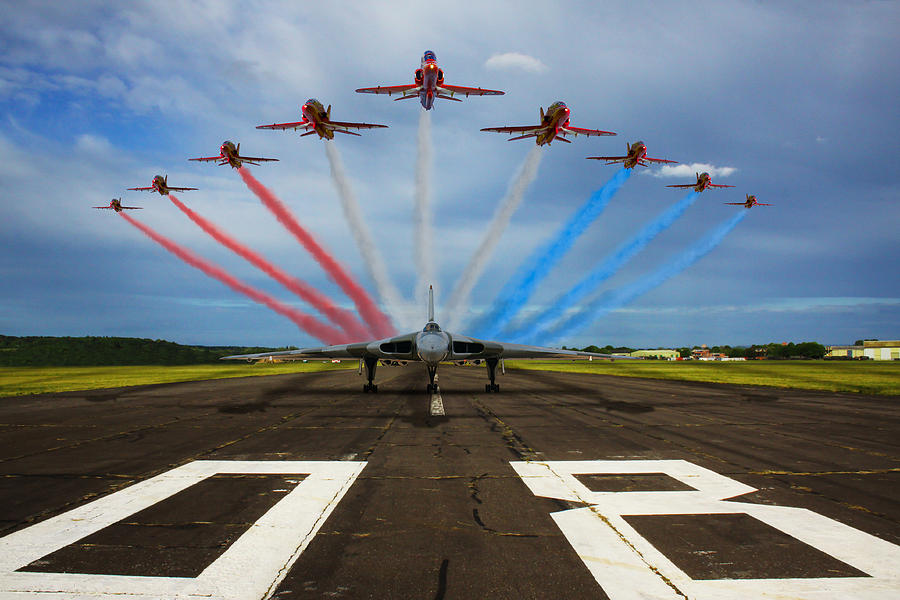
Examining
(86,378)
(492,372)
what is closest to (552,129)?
(492,372)

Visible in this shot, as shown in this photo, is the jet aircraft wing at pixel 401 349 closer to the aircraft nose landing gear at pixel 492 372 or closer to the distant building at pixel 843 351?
the aircraft nose landing gear at pixel 492 372

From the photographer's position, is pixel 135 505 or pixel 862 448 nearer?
pixel 135 505

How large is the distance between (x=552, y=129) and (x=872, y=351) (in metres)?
155

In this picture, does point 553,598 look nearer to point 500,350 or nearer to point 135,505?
point 135,505

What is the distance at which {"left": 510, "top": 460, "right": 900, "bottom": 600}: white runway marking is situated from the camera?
3879 mm

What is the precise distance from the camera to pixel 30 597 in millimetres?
3756

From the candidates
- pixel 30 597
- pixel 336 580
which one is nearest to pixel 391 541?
pixel 336 580

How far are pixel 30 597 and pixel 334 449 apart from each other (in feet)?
21.0

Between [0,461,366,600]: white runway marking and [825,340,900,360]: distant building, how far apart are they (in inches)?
6285

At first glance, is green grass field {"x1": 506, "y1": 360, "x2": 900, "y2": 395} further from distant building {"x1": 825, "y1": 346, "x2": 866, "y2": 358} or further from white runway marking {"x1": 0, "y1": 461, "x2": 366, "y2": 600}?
distant building {"x1": 825, "y1": 346, "x2": 866, "y2": 358}

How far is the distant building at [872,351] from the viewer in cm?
11897

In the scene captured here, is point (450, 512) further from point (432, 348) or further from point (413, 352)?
point (413, 352)

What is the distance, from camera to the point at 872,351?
5172 inches

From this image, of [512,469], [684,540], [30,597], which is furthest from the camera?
[512,469]
